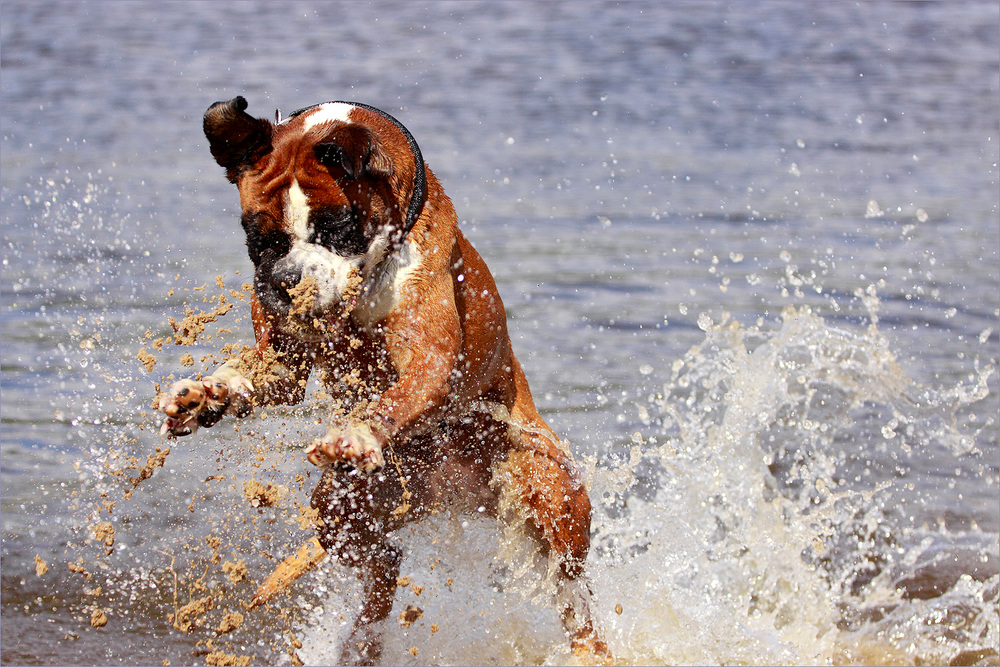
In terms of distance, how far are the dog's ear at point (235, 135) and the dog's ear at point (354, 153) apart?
228 millimetres

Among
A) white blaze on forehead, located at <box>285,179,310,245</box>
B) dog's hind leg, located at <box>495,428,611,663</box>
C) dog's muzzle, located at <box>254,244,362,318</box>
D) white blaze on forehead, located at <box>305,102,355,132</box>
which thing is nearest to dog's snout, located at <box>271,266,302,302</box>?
dog's muzzle, located at <box>254,244,362,318</box>

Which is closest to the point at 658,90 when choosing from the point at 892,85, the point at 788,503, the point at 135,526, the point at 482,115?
the point at 482,115

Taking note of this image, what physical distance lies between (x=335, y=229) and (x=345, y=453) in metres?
0.72

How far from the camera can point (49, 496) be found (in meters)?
4.56

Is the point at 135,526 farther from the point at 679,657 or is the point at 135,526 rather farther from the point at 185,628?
the point at 679,657

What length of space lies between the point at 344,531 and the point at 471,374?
29.7 inches

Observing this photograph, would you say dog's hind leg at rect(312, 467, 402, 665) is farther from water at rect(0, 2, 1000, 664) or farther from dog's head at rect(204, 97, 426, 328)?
dog's head at rect(204, 97, 426, 328)

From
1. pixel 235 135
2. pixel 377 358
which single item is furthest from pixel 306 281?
pixel 235 135

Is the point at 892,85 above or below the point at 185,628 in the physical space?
above

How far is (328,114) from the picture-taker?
2.96 metres

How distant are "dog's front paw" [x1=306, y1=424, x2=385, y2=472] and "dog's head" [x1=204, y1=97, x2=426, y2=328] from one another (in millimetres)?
472

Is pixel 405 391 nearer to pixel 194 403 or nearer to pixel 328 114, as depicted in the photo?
pixel 194 403

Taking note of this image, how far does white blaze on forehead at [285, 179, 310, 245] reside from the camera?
279 cm

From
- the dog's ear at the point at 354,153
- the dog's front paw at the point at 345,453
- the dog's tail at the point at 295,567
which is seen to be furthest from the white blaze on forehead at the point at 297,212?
the dog's tail at the point at 295,567
